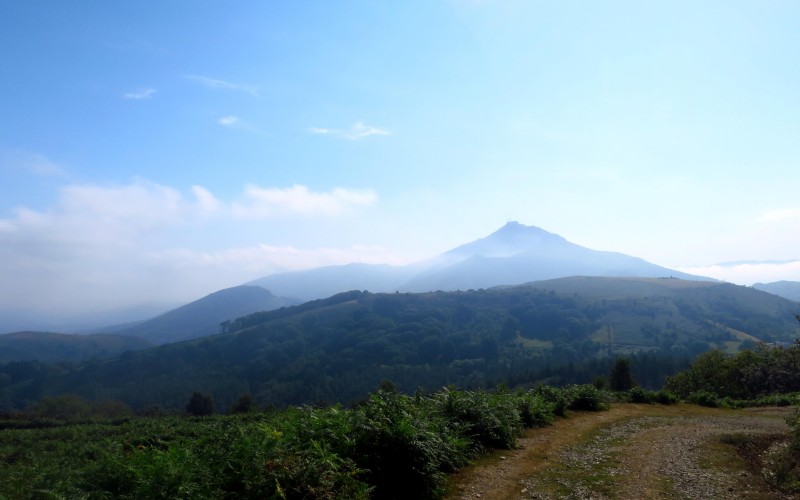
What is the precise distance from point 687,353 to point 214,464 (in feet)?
515

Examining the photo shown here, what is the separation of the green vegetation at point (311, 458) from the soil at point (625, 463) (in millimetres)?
812

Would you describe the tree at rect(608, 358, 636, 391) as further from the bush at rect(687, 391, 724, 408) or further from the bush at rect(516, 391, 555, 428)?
the bush at rect(516, 391, 555, 428)

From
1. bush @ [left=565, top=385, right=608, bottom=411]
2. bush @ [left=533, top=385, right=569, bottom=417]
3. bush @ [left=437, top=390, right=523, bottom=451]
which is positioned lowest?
bush @ [left=565, top=385, right=608, bottom=411]

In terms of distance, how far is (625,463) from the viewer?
1173 centimetres

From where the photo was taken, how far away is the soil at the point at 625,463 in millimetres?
9516

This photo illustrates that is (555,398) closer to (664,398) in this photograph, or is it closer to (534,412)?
(534,412)

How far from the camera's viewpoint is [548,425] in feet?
53.6

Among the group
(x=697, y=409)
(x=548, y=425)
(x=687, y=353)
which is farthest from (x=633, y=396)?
(x=687, y=353)

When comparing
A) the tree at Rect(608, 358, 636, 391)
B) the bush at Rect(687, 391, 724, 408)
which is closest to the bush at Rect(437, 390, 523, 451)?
the bush at Rect(687, 391, 724, 408)

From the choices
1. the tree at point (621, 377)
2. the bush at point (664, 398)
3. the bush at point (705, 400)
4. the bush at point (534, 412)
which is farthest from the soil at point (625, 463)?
the tree at point (621, 377)

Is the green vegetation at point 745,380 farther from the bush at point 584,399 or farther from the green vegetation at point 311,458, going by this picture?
the green vegetation at point 311,458

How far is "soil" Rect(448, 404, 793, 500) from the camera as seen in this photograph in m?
9.52

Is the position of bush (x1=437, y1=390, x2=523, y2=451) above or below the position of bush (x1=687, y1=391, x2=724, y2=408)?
above

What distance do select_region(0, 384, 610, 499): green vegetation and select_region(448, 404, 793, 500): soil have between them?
812 mm
